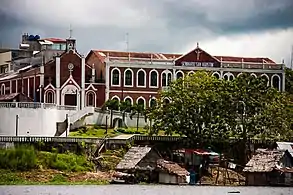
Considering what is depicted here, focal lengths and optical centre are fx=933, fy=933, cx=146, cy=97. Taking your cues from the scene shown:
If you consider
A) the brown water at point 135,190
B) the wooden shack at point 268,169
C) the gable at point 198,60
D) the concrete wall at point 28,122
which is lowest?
the brown water at point 135,190

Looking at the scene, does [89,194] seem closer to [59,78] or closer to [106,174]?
[106,174]

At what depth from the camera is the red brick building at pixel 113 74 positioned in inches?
957

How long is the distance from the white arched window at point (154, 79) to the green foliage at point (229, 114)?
4620 mm

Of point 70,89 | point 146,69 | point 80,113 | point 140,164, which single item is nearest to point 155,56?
point 146,69

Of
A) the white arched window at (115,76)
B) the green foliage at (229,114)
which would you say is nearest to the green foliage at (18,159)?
the green foliage at (229,114)

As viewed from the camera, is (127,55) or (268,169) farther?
(127,55)

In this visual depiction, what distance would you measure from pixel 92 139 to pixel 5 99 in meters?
3.47

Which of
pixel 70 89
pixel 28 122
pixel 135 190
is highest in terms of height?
pixel 70 89

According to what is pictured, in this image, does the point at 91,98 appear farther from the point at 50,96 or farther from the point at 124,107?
the point at 50,96

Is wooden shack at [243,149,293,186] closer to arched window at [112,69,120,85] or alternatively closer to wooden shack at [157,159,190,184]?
wooden shack at [157,159,190,184]

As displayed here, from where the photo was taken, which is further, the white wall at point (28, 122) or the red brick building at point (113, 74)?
the red brick building at point (113, 74)

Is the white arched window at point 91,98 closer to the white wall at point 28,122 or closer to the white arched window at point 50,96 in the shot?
the white arched window at point 50,96

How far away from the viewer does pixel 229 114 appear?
812 inches

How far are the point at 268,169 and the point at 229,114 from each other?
2008mm
